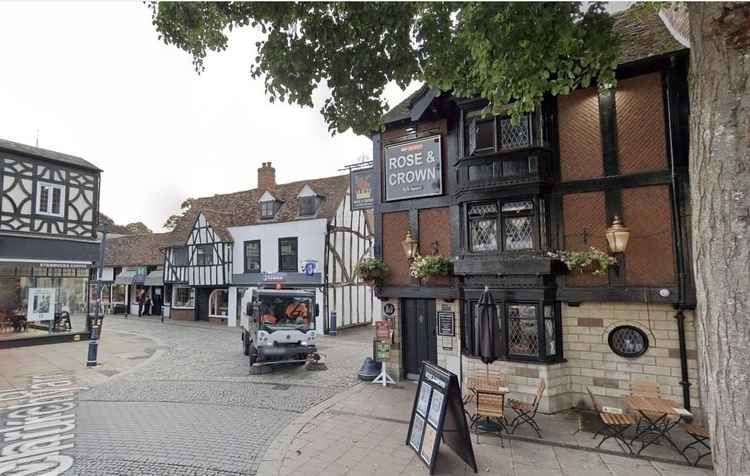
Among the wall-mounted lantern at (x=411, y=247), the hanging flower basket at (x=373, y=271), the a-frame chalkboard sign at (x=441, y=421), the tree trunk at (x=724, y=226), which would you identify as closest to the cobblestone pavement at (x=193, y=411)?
the a-frame chalkboard sign at (x=441, y=421)

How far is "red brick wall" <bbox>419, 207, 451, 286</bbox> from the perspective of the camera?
32.3 feet

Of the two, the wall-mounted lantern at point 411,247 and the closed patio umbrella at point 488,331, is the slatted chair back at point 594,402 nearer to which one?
the closed patio umbrella at point 488,331

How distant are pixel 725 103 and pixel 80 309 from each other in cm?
2181

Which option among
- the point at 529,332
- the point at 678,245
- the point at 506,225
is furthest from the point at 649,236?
the point at 529,332

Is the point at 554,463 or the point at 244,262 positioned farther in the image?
the point at 244,262

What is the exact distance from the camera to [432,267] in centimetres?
936

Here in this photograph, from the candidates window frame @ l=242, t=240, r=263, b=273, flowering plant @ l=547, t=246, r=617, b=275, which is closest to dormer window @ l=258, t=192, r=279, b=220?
window frame @ l=242, t=240, r=263, b=273

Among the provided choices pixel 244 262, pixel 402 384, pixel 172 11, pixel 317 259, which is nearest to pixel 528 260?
pixel 402 384

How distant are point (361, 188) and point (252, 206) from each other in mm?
13856

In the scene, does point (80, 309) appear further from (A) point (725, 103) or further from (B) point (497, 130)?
(A) point (725, 103)

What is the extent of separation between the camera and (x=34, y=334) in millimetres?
15820

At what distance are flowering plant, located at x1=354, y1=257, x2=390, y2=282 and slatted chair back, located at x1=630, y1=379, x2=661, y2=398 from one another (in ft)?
19.7

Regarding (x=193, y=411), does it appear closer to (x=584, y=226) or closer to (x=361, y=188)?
(x=361, y=188)

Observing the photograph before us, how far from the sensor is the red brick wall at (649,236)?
743 cm
